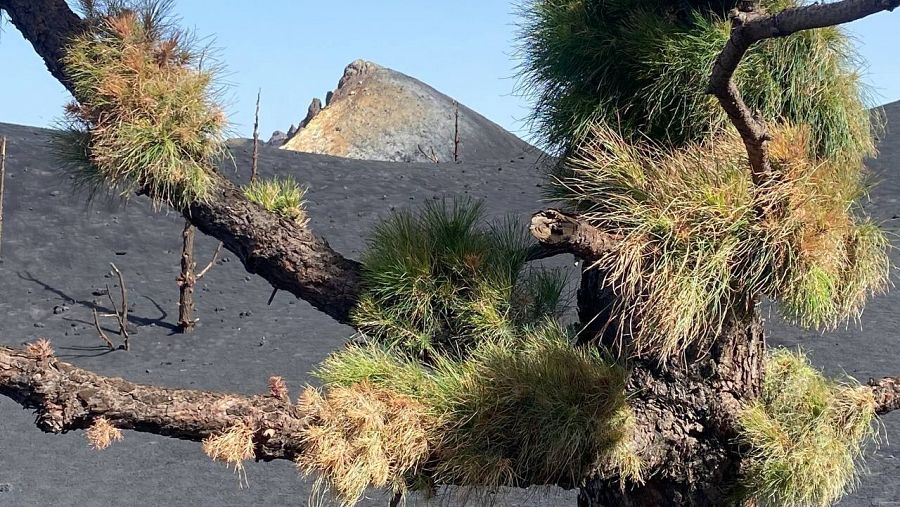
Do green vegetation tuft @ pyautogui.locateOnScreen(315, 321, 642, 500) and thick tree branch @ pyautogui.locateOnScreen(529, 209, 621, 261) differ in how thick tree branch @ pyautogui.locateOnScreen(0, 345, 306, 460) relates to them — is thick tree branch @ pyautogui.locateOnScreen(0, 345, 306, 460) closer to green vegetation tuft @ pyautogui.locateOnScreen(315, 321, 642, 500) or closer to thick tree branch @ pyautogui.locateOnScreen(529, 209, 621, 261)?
green vegetation tuft @ pyautogui.locateOnScreen(315, 321, 642, 500)

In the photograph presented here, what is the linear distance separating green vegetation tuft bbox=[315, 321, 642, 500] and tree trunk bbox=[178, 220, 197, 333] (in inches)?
194

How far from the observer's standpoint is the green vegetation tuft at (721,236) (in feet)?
5.16

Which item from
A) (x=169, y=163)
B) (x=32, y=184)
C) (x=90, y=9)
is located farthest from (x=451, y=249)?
(x=32, y=184)

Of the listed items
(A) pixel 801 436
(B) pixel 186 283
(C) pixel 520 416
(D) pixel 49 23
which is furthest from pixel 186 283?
(A) pixel 801 436

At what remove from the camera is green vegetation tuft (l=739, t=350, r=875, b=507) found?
5.82ft

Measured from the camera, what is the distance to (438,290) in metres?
1.92

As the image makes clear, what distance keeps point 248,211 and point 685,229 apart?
0.94 m

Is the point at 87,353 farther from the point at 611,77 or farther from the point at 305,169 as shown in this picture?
the point at 611,77

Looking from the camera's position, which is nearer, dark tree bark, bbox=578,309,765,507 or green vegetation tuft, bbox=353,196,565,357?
dark tree bark, bbox=578,309,765,507

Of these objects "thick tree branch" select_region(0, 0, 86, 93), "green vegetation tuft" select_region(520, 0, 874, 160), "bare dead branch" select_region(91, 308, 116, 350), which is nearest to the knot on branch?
"green vegetation tuft" select_region(520, 0, 874, 160)

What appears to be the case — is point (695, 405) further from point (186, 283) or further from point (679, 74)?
point (186, 283)

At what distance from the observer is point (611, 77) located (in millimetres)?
1936

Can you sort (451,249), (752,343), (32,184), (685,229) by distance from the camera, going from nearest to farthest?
(685,229) < (752,343) < (451,249) < (32,184)

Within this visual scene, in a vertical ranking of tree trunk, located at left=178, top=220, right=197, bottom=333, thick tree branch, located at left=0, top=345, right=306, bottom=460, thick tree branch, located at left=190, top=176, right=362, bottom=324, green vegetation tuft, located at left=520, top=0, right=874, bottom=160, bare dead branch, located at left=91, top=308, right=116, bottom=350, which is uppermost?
green vegetation tuft, located at left=520, top=0, right=874, bottom=160
